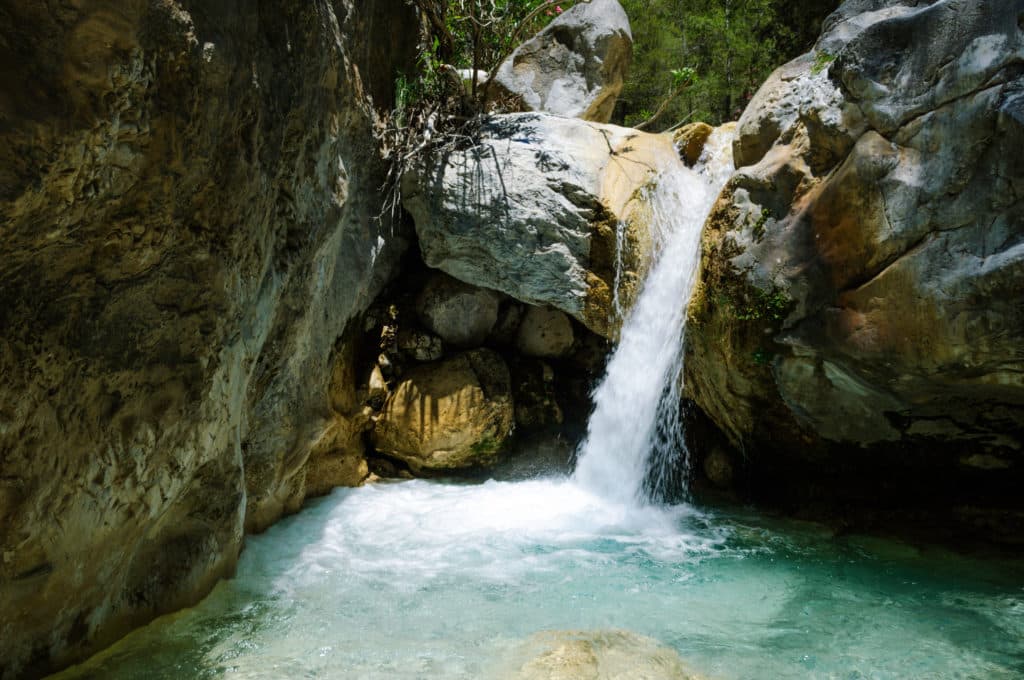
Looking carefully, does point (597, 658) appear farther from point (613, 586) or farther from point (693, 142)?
point (693, 142)

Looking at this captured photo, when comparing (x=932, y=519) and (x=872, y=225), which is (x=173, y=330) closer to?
(x=872, y=225)

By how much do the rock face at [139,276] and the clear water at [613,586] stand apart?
0.43 metres

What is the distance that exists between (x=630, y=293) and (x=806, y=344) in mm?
1771

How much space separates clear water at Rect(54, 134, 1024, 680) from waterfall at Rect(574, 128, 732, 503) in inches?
0.7

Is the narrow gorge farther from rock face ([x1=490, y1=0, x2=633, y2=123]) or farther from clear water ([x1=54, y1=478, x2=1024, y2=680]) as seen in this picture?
rock face ([x1=490, y1=0, x2=633, y2=123])

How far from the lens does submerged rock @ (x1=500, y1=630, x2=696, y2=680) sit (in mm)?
2699

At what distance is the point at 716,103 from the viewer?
48.0ft

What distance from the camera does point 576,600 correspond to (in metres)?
3.66

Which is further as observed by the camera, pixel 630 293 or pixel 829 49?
pixel 630 293

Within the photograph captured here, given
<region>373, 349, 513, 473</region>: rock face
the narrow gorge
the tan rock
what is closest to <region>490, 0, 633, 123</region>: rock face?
the narrow gorge

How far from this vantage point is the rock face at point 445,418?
6.21 m

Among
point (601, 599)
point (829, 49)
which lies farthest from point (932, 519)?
point (829, 49)

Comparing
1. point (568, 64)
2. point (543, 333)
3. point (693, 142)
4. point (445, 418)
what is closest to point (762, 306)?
point (693, 142)

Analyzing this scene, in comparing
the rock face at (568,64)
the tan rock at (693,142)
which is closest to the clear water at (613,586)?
the tan rock at (693,142)
